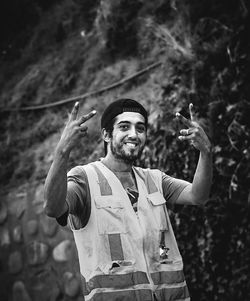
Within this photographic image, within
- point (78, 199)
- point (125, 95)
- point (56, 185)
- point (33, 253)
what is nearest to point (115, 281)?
point (78, 199)

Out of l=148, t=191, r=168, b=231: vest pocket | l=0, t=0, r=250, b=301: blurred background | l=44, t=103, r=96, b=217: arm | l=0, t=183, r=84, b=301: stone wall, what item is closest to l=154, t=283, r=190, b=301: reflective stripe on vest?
l=148, t=191, r=168, b=231: vest pocket

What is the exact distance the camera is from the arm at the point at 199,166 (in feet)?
9.02

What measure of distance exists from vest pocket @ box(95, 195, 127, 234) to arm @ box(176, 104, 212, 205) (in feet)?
1.49

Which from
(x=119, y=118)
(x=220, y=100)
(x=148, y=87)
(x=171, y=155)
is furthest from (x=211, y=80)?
(x=119, y=118)

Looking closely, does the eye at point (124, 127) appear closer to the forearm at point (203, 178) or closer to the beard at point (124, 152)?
the beard at point (124, 152)

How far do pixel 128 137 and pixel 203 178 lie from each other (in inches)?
18.3

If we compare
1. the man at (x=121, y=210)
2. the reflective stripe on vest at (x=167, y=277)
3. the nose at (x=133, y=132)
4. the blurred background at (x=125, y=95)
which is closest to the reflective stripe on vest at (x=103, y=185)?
the man at (x=121, y=210)

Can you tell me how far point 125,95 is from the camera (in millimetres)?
6105

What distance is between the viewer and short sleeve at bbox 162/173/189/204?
297cm

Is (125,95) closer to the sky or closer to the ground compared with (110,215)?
closer to the sky

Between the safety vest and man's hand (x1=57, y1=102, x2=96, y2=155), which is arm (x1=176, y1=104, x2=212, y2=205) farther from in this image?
man's hand (x1=57, y1=102, x2=96, y2=155)

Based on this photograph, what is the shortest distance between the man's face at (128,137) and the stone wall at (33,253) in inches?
118

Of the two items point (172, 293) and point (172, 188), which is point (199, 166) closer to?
A: point (172, 188)

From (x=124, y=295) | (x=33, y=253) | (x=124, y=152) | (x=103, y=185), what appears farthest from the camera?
(x=33, y=253)
